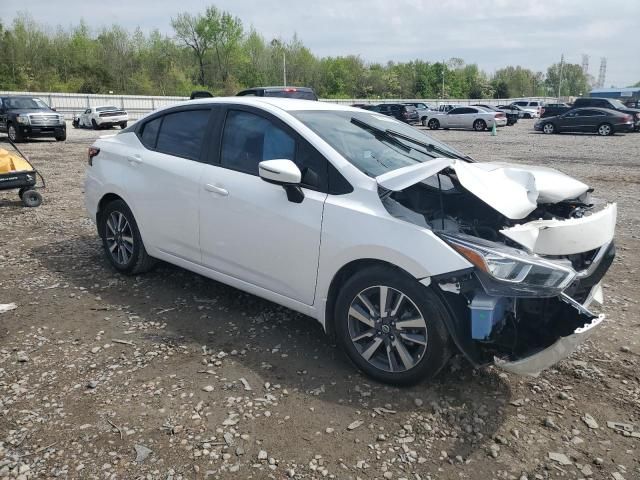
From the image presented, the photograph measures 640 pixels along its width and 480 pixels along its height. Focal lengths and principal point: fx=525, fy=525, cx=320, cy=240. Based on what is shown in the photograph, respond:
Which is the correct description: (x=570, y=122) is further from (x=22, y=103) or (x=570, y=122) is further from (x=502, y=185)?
(x=502, y=185)

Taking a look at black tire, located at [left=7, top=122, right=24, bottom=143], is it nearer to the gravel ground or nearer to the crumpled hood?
the gravel ground

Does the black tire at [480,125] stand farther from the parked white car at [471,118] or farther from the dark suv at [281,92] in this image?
the dark suv at [281,92]

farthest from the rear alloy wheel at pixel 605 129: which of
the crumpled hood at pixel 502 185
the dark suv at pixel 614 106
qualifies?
the crumpled hood at pixel 502 185

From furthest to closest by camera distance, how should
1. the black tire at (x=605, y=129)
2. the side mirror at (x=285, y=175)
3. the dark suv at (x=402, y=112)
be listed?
Result: the dark suv at (x=402, y=112)
the black tire at (x=605, y=129)
the side mirror at (x=285, y=175)

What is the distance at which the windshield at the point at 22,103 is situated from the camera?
20.4 meters

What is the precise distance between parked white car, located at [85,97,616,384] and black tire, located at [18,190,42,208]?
482cm

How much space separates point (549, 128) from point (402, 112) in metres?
9.85

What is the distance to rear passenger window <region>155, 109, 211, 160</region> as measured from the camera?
171 inches

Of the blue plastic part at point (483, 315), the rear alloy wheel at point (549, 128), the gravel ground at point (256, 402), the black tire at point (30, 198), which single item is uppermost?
the rear alloy wheel at point (549, 128)

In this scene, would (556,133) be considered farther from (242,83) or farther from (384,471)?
(242,83)

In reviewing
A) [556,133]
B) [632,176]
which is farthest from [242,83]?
[632,176]

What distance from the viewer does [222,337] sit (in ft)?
12.8

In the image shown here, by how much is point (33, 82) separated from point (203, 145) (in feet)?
203

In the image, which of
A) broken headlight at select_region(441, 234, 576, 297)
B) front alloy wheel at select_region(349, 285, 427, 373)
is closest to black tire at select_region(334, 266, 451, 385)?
front alloy wheel at select_region(349, 285, 427, 373)
